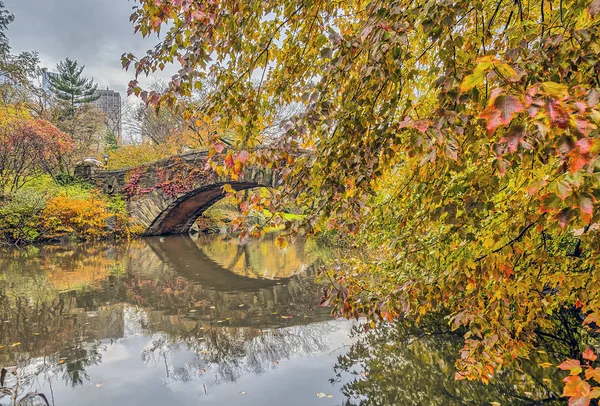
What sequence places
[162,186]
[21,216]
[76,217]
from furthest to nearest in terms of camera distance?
[162,186], [76,217], [21,216]

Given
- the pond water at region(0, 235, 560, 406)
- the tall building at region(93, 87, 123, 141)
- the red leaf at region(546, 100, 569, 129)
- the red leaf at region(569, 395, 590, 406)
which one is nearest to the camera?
the red leaf at region(546, 100, 569, 129)

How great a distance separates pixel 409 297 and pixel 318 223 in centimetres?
63

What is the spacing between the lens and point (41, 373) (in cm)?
315

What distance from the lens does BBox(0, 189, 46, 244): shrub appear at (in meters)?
11.9

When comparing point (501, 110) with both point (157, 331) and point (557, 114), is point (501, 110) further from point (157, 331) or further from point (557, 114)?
point (157, 331)

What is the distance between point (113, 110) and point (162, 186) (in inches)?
1002

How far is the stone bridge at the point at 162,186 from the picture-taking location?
13.9m

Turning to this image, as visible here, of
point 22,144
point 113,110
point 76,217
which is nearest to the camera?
point 76,217

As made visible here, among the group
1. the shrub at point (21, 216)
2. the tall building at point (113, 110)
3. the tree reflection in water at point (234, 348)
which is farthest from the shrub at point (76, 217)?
the tall building at point (113, 110)

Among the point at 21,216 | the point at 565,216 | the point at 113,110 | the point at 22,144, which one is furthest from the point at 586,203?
the point at 113,110

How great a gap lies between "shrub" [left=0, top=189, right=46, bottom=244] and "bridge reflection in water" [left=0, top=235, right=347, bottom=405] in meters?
4.84

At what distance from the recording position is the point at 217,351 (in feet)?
12.1

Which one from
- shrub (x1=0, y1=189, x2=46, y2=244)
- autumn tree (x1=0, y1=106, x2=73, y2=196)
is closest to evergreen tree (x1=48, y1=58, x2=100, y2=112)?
autumn tree (x1=0, y1=106, x2=73, y2=196)

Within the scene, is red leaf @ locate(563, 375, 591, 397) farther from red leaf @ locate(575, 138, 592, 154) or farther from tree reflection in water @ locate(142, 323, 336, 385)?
tree reflection in water @ locate(142, 323, 336, 385)
